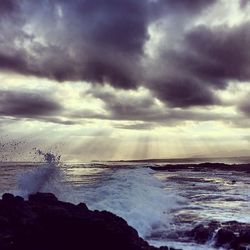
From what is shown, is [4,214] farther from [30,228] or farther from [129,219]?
[129,219]

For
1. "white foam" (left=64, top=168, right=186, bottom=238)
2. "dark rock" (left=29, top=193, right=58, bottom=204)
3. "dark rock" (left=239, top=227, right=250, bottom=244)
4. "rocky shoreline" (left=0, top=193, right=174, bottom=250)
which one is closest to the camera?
"rocky shoreline" (left=0, top=193, right=174, bottom=250)

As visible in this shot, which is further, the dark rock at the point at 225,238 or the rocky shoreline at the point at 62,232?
the dark rock at the point at 225,238

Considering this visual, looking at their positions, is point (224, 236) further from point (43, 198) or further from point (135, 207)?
point (135, 207)

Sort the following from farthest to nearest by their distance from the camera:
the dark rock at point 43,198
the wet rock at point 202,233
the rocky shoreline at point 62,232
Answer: the wet rock at point 202,233, the dark rock at point 43,198, the rocky shoreline at point 62,232

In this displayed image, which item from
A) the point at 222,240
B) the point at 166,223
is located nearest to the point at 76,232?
the point at 222,240

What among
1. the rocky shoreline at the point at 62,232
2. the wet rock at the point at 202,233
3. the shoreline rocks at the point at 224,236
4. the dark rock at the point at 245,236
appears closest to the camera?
the rocky shoreline at the point at 62,232

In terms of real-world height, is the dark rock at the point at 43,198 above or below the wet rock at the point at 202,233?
above

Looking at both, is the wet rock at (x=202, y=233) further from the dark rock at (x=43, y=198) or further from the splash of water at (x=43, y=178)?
the splash of water at (x=43, y=178)

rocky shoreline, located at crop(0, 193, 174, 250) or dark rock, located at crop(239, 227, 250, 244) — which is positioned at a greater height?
rocky shoreline, located at crop(0, 193, 174, 250)

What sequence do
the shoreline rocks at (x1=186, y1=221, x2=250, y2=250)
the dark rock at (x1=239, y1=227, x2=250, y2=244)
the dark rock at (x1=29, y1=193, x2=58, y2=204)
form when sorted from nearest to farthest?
the shoreline rocks at (x1=186, y1=221, x2=250, y2=250), the dark rock at (x1=239, y1=227, x2=250, y2=244), the dark rock at (x1=29, y1=193, x2=58, y2=204)

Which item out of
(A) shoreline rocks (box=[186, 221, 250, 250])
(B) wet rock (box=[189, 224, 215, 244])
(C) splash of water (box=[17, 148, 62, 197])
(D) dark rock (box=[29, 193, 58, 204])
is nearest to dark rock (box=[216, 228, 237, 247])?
(A) shoreline rocks (box=[186, 221, 250, 250])

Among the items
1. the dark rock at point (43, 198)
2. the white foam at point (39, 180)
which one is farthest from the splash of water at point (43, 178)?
the dark rock at point (43, 198)

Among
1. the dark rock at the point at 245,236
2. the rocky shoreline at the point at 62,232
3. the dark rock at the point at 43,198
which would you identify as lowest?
the dark rock at the point at 245,236

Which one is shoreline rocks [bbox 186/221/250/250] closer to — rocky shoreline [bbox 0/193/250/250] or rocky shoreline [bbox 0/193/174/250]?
rocky shoreline [bbox 0/193/250/250]
